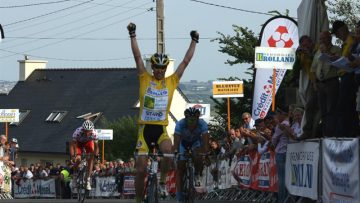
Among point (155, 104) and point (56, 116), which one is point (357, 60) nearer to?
point (155, 104)

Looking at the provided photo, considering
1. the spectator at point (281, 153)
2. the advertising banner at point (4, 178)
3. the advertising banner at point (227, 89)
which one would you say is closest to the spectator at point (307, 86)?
the spectator at point (281, 153)

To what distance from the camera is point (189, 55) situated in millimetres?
15742

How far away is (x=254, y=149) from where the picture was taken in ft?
72.3

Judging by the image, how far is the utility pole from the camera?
38.7 meters

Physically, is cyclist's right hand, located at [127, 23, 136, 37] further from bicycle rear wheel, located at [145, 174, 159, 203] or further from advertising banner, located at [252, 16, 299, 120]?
advertising banner, located at [252, 16, 299, 120]

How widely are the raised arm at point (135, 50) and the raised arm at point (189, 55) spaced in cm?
60

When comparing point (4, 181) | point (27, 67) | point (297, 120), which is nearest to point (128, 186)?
point (4, 181)

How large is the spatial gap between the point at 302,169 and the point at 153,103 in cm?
248

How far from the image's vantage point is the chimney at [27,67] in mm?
102750

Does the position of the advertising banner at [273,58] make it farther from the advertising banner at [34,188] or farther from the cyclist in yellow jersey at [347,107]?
the advertising banner at [34,188]

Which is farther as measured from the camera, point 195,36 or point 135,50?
point 195,36

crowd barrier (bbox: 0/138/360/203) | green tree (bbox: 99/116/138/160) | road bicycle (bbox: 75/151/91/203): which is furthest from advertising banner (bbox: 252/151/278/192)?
green tree (bbox: 99/116/138/160)

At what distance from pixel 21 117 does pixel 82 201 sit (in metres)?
80.4

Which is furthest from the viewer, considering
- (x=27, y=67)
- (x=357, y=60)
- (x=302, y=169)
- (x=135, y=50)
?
(x=27, y=67)
